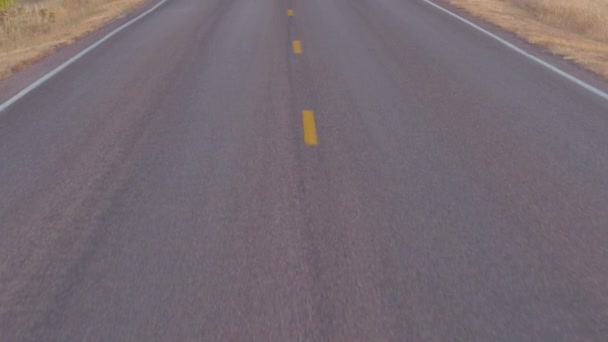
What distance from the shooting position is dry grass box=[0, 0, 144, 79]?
1492 cm

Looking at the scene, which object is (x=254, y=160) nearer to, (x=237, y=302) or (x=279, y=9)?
(x=237, y=302)

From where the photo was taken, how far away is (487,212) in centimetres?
636

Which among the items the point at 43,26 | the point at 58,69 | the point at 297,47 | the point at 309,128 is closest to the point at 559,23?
the point at 297,47

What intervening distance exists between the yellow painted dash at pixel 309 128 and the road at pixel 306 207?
0.03 metres

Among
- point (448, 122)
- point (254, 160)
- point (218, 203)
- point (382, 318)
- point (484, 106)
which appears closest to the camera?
point (382, 318)

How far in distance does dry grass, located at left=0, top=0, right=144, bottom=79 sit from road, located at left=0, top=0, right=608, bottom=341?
9.33ft

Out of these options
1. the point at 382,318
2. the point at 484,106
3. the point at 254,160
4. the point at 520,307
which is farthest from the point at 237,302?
the point at 484,106

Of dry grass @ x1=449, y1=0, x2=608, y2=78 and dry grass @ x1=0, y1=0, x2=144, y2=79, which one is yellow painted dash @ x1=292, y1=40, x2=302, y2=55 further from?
dry grass @ x1=0, y1=0, x2=144, y2=79

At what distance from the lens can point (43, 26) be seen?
68.3 feet

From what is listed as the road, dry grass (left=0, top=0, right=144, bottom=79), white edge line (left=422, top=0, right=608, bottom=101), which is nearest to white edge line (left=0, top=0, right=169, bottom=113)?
the road

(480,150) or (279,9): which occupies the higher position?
(480,150)

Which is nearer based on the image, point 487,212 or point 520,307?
point 520,307

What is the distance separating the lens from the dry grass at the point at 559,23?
14188 mm

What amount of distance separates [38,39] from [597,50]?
464 inches
